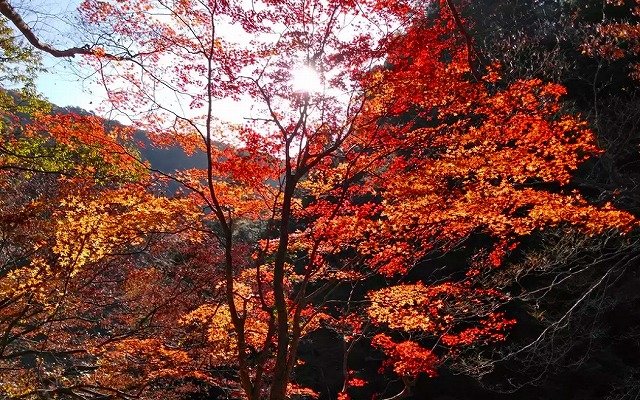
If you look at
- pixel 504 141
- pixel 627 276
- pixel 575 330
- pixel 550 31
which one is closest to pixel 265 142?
pixel 504 141

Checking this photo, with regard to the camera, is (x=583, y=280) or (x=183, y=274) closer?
(x=583, y=280)

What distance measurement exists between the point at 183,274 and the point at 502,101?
10.8 metres

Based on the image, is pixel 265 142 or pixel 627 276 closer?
pixel 265 142

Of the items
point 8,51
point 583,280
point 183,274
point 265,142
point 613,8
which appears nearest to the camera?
point 8,51

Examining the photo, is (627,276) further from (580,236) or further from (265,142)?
(265,142)

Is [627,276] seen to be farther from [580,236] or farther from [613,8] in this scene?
[613,8]

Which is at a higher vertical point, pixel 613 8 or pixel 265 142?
pixel 613 8

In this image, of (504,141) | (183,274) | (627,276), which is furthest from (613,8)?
(183,274)

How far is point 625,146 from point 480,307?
5752mm

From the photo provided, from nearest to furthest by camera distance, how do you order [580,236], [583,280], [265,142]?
[265,142]
[580,236]
[583,280]

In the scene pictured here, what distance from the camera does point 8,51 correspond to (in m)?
7.64

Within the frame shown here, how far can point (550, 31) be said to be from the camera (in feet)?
57.9

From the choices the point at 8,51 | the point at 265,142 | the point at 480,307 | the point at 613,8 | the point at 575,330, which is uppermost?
the point at 613,8

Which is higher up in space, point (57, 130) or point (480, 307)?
point (57, 130)
